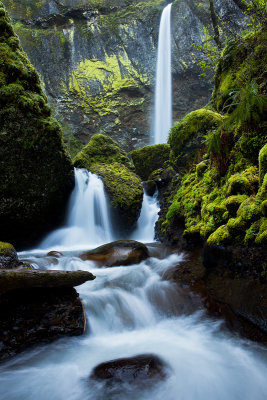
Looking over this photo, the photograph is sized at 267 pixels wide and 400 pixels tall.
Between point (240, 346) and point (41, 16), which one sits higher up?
point (41, 16)

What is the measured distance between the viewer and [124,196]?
10.3 m

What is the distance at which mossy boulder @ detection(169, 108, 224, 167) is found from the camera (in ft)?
23.2

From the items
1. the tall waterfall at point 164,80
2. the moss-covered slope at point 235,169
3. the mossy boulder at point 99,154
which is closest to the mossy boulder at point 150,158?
the mossy boulder at point 99,154

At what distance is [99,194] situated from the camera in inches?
415

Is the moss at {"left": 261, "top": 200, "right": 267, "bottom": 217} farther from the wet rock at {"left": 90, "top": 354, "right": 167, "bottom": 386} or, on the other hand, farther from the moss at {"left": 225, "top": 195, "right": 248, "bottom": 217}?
the wet rock at {"left": 90, "top": 354, "right": 167, "bottom": 386}

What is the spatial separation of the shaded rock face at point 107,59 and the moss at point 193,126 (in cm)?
2069

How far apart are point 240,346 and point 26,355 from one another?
2518 millimetres

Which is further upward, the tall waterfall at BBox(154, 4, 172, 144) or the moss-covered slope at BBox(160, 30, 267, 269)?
the tall waterfall at BBox(154, 4, 172, 144)

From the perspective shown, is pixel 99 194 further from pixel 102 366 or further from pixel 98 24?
pixel 98 24

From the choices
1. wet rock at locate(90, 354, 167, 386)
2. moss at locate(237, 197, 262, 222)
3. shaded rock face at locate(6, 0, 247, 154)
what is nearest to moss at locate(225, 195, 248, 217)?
moss at locate(237, 197, 262, 222)

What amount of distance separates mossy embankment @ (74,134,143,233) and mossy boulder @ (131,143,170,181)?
5.90ft

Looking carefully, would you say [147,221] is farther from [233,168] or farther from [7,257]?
[7,257]

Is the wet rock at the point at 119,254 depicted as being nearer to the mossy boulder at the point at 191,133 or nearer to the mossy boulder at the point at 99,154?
the mossy boulder at the point at 191,133

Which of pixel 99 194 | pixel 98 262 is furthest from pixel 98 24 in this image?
pixel 98 262
